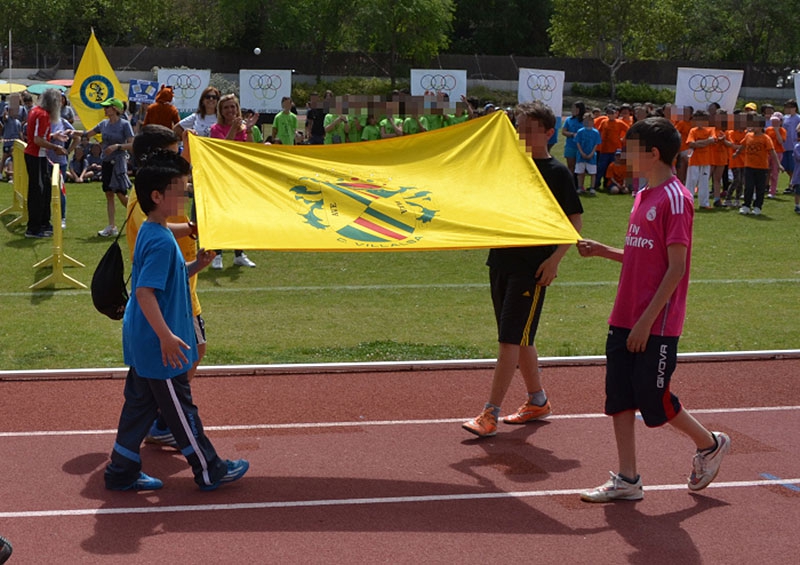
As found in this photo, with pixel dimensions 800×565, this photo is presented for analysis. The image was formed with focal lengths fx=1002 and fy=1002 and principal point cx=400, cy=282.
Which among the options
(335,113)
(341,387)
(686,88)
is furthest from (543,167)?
(686,88)

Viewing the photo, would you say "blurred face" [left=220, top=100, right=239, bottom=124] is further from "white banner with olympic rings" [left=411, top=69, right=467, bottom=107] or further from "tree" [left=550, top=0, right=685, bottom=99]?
"tree" [left=550, top=0, right=685, bottom=99]

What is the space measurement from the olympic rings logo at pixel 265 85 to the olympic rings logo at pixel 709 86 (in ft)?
35.3

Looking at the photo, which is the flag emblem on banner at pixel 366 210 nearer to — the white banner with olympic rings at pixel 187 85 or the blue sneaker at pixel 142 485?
the blue sneaker at pixel 142 485

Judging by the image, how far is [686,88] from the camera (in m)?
23.2

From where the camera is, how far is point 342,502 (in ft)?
19.5

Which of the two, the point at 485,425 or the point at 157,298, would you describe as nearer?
the point at 157,298

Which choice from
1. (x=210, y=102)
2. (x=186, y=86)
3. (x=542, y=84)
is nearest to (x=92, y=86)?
(x=186, y=86)

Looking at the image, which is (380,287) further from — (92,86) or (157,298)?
(92,86)

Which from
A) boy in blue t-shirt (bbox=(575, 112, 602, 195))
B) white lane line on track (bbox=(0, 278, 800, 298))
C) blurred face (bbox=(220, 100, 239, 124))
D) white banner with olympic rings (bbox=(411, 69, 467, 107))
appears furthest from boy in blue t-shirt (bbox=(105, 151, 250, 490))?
white banner with olympic rings (bbox=(411, 69, 467, 107))

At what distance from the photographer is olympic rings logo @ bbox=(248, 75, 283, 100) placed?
26953mm

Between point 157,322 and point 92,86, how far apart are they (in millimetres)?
16874

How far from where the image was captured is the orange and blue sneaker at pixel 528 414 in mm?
7465

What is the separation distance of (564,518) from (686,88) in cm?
1926

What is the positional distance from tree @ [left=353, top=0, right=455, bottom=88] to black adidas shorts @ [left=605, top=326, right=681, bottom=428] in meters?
63.5
